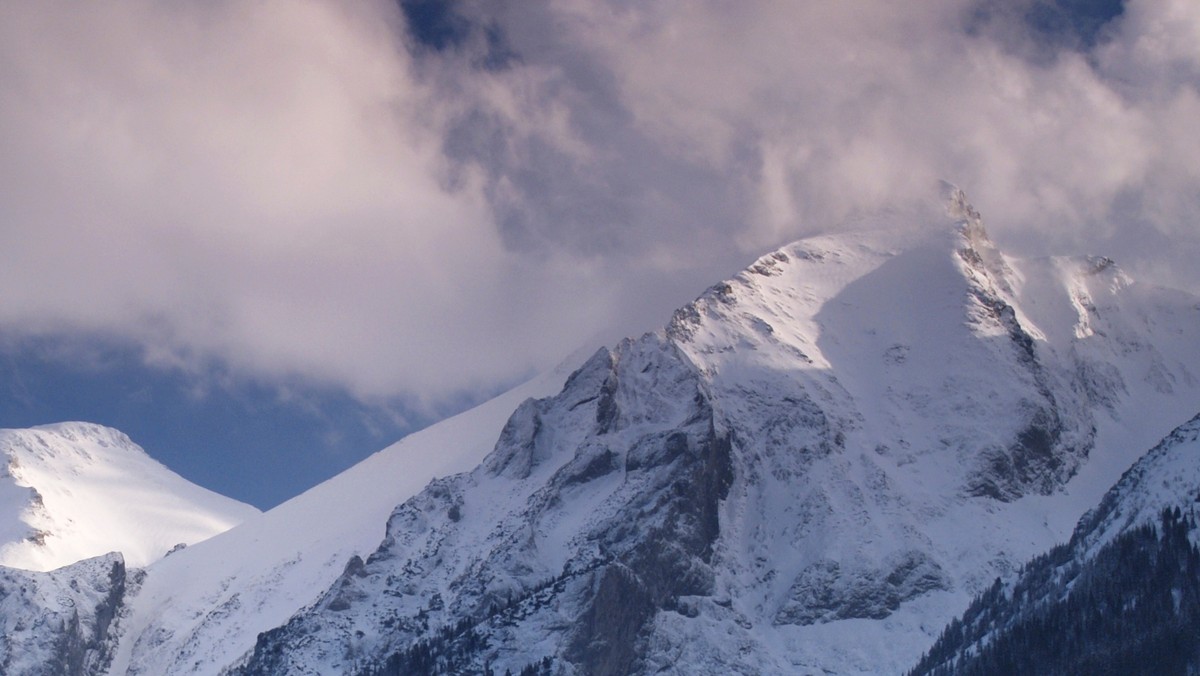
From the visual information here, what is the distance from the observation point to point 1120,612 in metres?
181

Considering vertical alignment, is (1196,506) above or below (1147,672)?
above

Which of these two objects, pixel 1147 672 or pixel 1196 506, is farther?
pixel 1196 506

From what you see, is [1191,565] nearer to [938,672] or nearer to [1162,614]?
[1162,614]

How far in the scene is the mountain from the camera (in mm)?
173250

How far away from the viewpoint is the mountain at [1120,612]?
17325cm

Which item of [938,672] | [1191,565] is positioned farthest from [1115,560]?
[938,672]

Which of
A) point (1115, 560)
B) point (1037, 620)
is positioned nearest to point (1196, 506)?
point (1115, 560)

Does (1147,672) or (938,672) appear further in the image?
(938,672)

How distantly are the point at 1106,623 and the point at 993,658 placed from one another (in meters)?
14.7

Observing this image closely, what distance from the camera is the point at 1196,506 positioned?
192 meters

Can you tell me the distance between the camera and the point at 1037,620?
189000mm

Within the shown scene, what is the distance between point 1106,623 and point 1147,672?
10.9m

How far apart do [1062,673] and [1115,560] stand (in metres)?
20.1

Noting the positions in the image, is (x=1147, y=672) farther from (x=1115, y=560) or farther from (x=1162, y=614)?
(x=1115, y=560)
